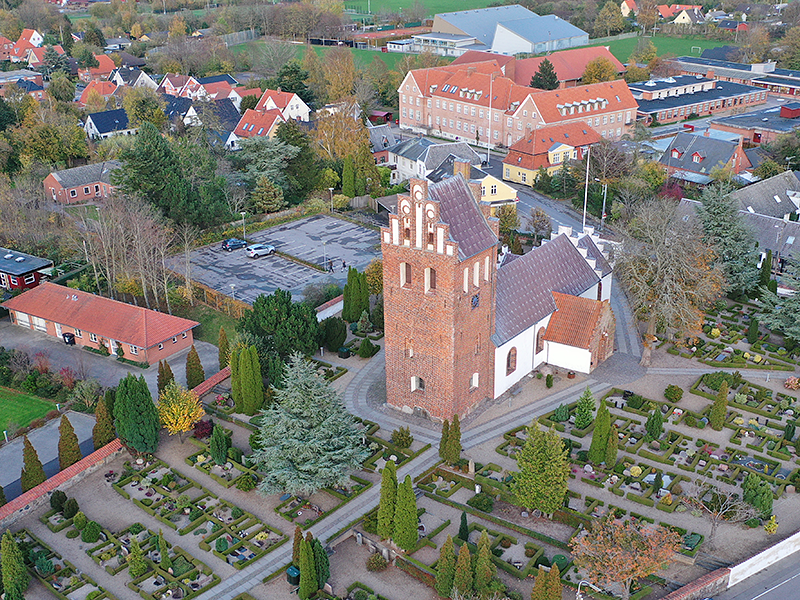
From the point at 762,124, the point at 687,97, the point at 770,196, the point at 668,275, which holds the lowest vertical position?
the point at 770,196

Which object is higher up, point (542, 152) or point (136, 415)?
point (542, 152)

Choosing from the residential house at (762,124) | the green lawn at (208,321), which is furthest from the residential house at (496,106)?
the green lawn at (208,321)

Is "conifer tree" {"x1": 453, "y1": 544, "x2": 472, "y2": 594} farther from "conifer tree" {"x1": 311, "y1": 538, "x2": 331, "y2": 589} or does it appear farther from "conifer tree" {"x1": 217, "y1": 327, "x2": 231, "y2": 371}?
"conifer tree" {"x1": 217, "y1": 327, "x2": 231, "y2": 371}

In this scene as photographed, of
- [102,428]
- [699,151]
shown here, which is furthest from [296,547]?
[699,151]

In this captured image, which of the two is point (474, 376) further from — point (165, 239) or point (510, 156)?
point (510, 156)

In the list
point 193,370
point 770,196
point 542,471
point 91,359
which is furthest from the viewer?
point 770,196

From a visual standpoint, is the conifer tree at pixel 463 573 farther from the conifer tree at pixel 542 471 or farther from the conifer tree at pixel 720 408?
the conifer tree at pixel 720 408

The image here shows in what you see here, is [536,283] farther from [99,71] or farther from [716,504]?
[99,71]
